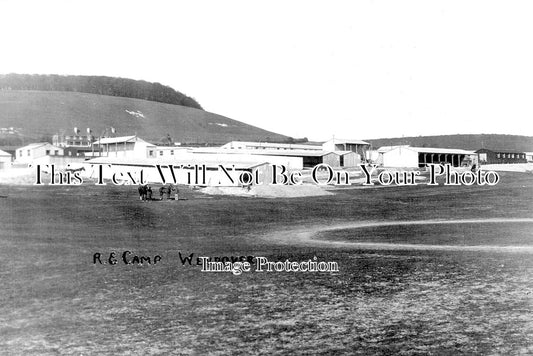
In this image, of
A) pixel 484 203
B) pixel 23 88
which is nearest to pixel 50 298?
pixel 484 203

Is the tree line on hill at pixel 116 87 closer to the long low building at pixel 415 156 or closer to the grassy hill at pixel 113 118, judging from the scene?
the grassy hill at pixel 113 118

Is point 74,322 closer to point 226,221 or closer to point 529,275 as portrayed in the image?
point 529,275

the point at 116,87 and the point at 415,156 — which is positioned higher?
the point at 116,87

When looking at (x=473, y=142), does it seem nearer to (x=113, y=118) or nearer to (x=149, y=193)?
(x=149, y=193)

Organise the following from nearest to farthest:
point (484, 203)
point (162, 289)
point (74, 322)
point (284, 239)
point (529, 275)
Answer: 1. point (74, 322)
2. point (162, 289)
3. point (529, 275)
4. point (284, 239)
5. point (484, 203)

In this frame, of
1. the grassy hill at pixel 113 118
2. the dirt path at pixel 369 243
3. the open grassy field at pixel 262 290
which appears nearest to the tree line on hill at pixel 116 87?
the grassy hill at pixel 113 118

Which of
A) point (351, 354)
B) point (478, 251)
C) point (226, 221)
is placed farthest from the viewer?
point (226, 221)

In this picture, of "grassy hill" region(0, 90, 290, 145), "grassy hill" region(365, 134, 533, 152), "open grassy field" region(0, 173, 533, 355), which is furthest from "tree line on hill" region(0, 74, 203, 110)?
"open grassy field" region(0, 173, 533, 355)

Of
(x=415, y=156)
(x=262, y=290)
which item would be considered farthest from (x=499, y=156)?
(x=262, y=290)
